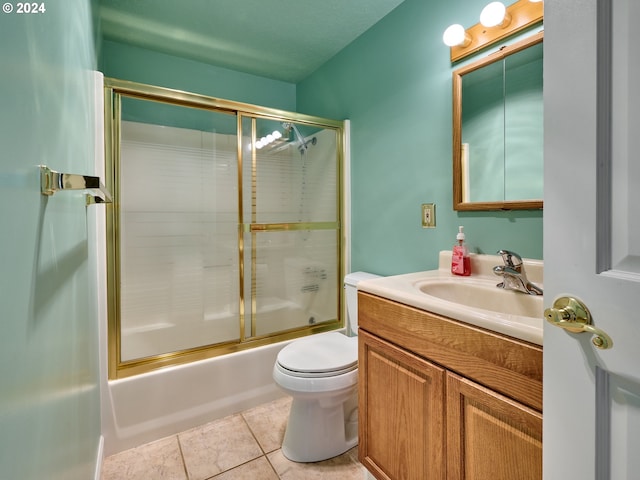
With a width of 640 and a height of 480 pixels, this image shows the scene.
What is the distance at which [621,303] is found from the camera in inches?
20.8

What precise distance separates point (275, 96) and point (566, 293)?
2.75m

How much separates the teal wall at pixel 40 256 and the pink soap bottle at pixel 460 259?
143 centimetres

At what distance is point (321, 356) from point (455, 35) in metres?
1.63

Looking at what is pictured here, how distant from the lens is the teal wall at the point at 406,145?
151 centimetres

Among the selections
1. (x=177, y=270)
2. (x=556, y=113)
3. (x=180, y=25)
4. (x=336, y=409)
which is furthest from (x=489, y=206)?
(x=180, y=25)

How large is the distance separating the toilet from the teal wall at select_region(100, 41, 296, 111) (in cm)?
209

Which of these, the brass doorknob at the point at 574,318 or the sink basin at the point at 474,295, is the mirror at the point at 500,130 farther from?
the brass doorknob at the point at 574,318

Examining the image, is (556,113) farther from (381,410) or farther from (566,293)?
(381,410)

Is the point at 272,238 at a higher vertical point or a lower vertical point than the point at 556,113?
lower

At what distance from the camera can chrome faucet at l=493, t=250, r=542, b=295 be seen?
1.18 meters

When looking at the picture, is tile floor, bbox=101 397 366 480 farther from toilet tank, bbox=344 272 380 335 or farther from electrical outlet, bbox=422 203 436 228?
electrical outlet, bbox=422 203 436 228

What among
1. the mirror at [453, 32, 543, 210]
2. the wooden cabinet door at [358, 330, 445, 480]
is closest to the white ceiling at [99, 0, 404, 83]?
the mirror at [453, 32, 543, 210]

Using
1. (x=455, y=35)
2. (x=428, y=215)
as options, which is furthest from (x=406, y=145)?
(x=455, y=35)

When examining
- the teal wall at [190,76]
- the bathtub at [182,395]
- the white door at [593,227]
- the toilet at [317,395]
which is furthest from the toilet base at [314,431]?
the teal wall at [190,76]
